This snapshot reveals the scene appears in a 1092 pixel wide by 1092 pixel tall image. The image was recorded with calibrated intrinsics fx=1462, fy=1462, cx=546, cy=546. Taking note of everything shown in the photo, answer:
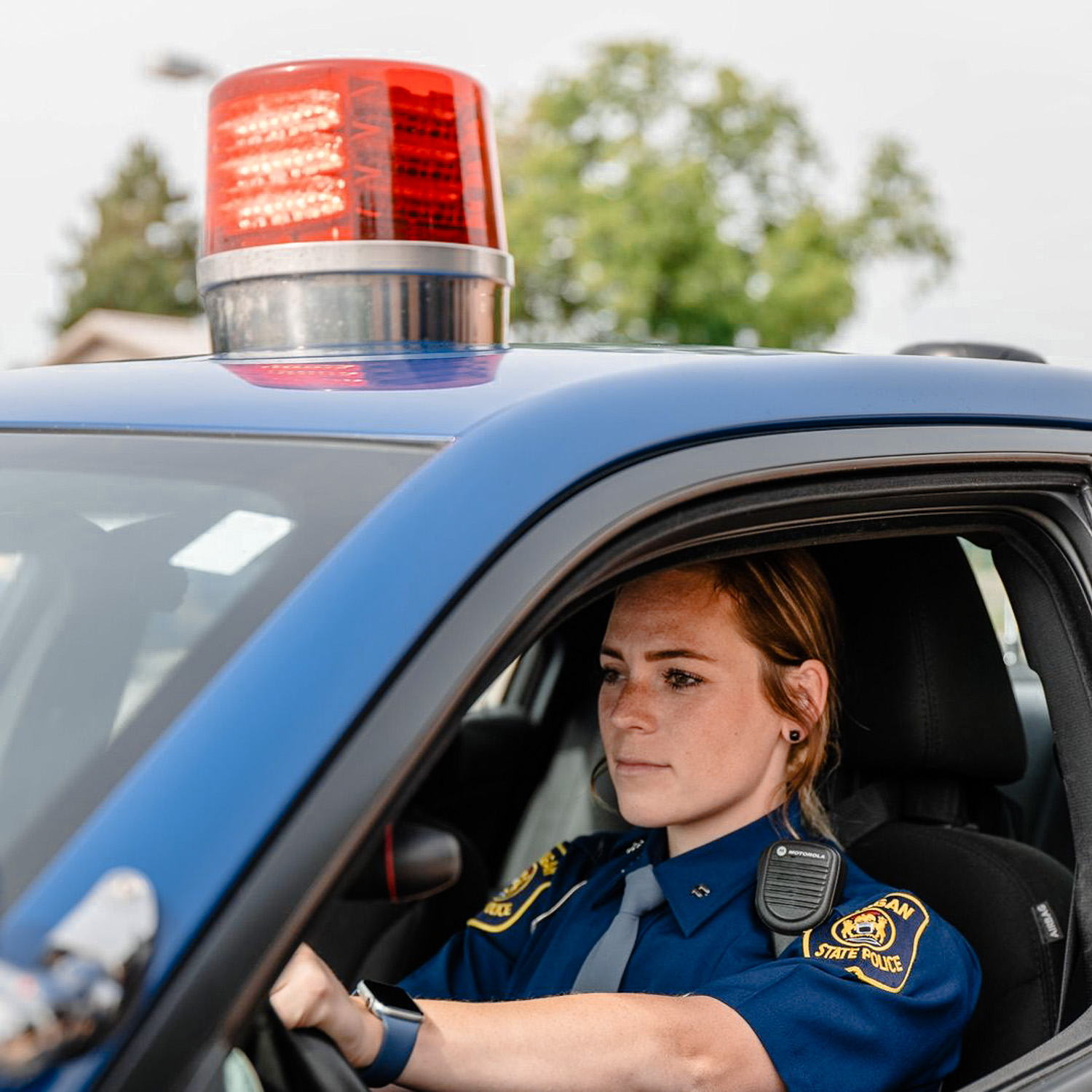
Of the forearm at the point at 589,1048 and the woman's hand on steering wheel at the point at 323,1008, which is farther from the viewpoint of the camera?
the forearm at the point at 589,1048

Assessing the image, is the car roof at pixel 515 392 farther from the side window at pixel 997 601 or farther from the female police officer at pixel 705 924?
the female police officer at pixel 705 924

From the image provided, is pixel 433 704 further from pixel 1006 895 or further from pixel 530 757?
pixel 530 757

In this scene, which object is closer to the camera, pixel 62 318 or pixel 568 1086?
pixel 568 1086

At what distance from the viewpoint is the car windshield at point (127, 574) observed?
35.5 inches

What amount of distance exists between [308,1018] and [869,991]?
70 cm

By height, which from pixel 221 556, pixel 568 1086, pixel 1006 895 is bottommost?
pixel 568 1086

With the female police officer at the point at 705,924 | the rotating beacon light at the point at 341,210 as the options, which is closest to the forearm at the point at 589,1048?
the female police officer at the point at 705,924

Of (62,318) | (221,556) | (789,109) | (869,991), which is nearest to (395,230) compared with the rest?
(221,556)

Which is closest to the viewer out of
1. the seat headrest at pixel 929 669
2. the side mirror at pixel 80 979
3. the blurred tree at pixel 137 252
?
the side mirror at pixel 80 979

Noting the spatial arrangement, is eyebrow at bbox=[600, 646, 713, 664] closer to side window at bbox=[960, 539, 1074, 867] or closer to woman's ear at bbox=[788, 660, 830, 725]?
woman's ear at bbox=[788, 660, 830, 725]

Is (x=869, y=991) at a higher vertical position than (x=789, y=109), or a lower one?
lower

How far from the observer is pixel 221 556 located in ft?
3.32

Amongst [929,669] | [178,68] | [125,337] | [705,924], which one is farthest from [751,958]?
[125,337]

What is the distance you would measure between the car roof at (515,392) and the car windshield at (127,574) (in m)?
0.03
